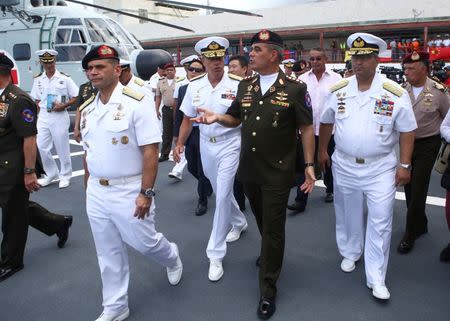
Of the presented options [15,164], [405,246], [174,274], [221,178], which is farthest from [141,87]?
[405,246]

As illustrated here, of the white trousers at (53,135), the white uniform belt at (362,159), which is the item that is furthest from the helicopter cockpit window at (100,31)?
the white uniform belt at (362,159)

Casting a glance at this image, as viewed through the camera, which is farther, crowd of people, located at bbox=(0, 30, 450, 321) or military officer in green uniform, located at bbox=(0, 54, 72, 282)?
military officer in green uniform, located at bbox=(0, 54, 72, 282)

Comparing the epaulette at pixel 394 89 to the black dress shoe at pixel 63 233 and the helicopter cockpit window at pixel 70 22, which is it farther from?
the helicopter cockpit window at pixel 70 22

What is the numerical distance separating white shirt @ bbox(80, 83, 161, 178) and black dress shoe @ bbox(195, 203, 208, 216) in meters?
2.36

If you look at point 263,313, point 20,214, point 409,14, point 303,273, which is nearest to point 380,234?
point 303,273

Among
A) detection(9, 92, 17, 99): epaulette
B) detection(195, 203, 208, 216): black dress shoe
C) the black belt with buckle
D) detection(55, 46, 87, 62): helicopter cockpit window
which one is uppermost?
detection(55, 46, 87, 62): helicopter cockpit window

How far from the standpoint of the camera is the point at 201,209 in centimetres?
504

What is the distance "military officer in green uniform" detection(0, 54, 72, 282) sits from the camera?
329cm

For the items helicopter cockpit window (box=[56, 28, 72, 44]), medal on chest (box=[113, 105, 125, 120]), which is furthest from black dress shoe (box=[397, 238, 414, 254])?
helicopter cockpit window (box=[56, 28, 72, 44])

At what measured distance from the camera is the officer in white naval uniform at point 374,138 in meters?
2.99

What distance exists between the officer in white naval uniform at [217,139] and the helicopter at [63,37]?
8.21 m

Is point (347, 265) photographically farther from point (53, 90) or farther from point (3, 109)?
point (53, 90)

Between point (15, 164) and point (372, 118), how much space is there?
2.83 metres

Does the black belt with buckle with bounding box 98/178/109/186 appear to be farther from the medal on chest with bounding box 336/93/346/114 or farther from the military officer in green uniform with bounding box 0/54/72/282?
the medal on chest with bounding box 336/93/346/114
